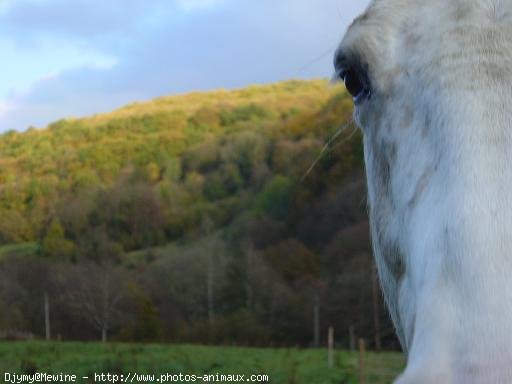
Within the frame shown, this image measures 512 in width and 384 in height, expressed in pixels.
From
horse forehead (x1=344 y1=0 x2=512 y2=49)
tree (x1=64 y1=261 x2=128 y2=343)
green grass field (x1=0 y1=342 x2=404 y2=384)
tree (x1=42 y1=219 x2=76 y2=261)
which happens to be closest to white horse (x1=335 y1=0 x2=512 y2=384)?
horse forehead (x1=344 y1=0 x2=512 y2=49)

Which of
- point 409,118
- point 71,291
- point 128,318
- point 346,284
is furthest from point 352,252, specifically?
point 409,118

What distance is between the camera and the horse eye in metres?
2.32

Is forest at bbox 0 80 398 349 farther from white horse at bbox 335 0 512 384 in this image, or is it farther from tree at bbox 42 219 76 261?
white horse at bbox 335 0 512 384

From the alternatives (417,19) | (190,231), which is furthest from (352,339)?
(417,19)

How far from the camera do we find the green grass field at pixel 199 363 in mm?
18125

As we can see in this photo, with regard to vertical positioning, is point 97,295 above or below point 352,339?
above

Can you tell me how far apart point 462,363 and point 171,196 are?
60.0 meters

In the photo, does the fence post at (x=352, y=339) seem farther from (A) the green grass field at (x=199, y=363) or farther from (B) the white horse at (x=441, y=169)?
(B) the white horse at (x=441, y=169)

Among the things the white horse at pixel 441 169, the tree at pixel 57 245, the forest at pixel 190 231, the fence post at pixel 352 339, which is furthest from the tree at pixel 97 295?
the white horse at pixel 441 169

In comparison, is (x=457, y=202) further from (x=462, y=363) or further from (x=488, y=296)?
(x=462, y=363)

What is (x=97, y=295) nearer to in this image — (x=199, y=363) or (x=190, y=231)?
(x=190, y=231)

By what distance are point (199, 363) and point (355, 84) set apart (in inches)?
755

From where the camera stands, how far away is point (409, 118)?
6.73ft

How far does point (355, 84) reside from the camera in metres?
2.36
